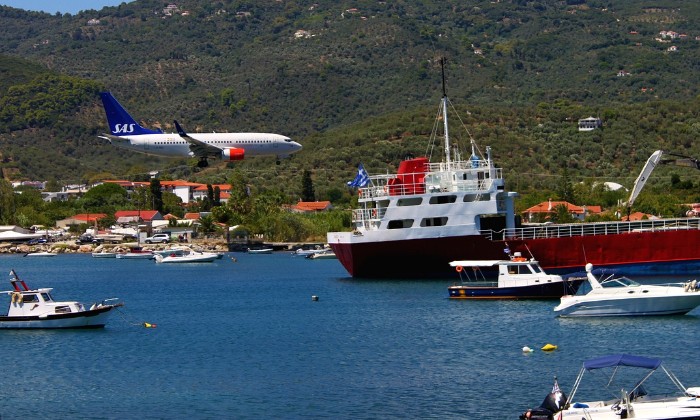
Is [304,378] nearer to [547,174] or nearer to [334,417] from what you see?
[334,417]

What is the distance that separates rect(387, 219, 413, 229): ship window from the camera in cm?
5941

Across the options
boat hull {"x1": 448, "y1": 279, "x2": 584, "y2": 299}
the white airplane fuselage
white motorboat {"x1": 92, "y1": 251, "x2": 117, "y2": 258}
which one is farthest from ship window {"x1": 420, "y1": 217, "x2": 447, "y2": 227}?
white motorboat {"x1": 92, "y1": 251, "x2": 117, "y2": 258}

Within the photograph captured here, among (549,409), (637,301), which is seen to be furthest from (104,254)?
(549,409)

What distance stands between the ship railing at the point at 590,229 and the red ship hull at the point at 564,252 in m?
0.64

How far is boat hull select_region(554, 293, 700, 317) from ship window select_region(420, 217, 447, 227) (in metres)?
16.2

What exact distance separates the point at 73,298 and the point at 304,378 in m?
29.3

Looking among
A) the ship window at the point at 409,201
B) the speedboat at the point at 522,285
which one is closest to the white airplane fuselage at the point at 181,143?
the ship window at the point at 409,201

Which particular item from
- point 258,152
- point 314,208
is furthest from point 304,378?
point 314,208

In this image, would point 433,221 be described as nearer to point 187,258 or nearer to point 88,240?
point 187,258

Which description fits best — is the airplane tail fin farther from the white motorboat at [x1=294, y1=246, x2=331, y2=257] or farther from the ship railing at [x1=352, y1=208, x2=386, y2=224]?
the ship railing at [x1=352, y1=208, x2=386, y2=224]

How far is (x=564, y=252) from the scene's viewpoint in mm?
58812

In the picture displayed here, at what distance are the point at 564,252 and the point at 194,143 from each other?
28.5 meters

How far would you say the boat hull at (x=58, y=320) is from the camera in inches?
1688

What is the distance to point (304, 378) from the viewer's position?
3456cm
